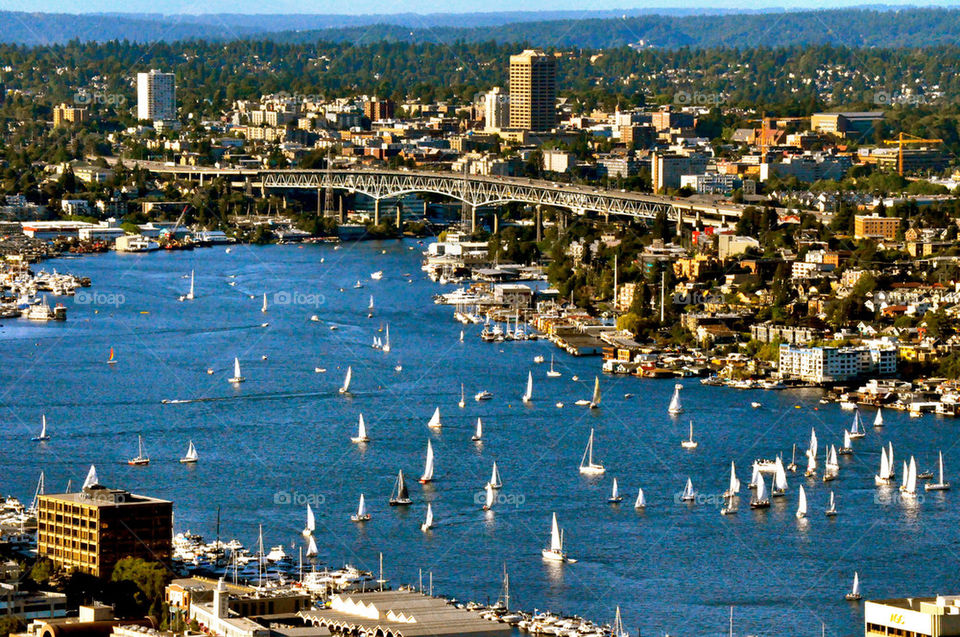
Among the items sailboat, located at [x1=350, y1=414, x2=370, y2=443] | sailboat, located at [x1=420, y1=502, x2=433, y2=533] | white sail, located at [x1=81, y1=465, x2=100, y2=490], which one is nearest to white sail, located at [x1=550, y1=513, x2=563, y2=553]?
sailboat, located at [x1=420, y1=502, x2=433, y2=533]

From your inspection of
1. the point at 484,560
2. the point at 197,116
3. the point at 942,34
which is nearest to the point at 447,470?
the point at 484,560

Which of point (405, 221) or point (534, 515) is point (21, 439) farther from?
point (405, 221)

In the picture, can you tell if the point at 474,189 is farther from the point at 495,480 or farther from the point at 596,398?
the point at 495,480

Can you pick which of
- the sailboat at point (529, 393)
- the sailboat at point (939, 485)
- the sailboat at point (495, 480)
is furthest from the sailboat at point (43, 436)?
the sailboat at point (939, 485)

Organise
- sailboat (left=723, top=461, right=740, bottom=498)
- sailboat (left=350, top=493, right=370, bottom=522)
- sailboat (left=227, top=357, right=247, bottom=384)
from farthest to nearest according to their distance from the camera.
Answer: sailboat (left=227, top=357, right=247, bottom=384) < sailboat (left=723, top=461, right=740, bottom=498) < sailboat (left=350, top=493, right=370, bottom=522)

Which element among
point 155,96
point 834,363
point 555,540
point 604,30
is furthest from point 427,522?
point 604,30

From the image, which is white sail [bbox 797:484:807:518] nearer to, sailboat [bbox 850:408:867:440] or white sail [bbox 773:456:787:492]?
white sail [bbox 773:456:787:492]
